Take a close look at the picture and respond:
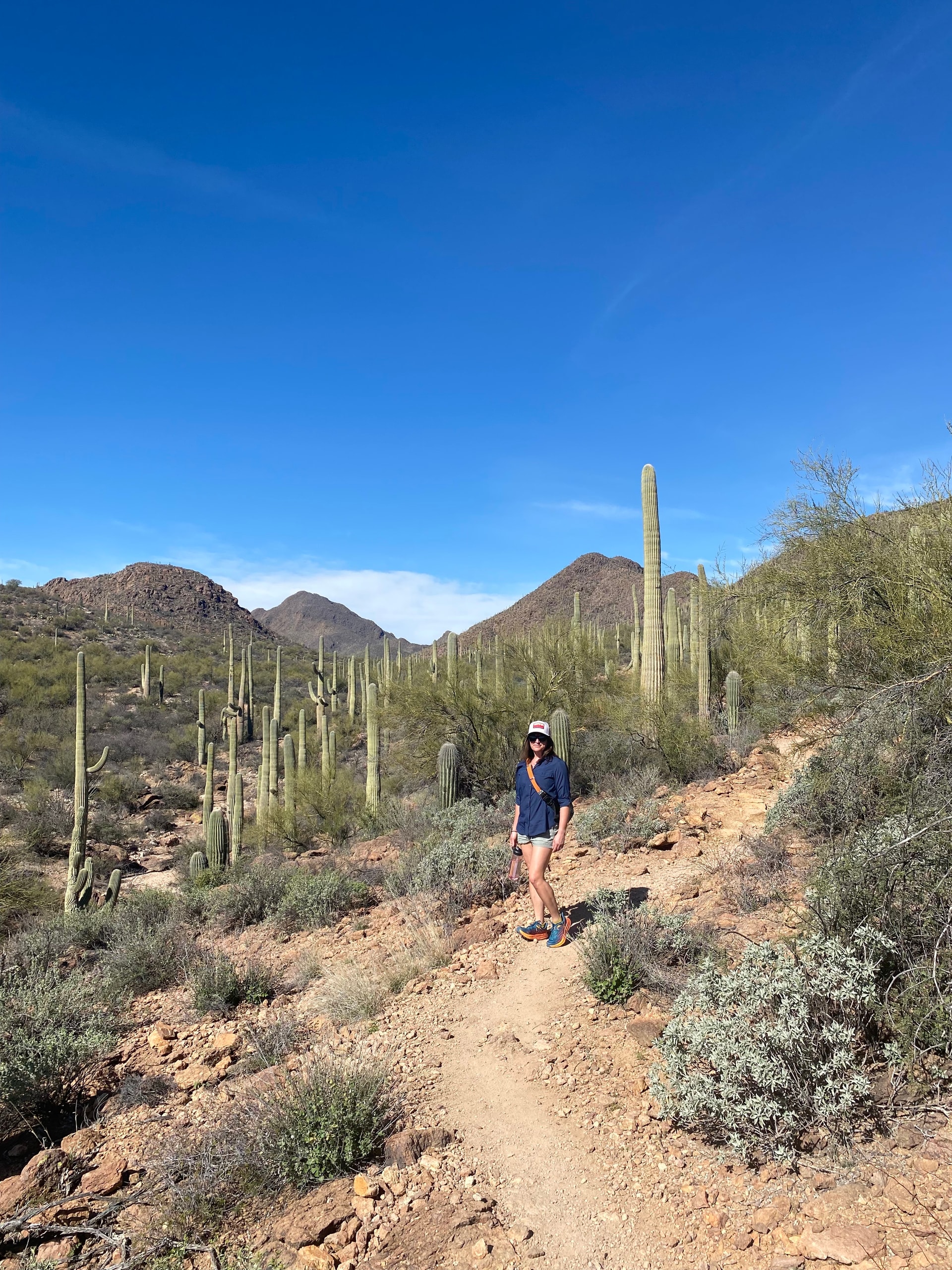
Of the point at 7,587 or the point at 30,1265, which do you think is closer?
the point at 30,1265

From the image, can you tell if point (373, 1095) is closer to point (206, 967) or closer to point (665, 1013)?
point (665, 1013)

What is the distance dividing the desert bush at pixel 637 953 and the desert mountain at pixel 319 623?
93918 millimetres

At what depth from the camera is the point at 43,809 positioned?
17.8 m

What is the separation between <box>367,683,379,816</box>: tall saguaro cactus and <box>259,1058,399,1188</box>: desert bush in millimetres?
10533

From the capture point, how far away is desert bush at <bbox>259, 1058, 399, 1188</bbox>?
360cm

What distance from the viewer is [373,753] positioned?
1552 cm

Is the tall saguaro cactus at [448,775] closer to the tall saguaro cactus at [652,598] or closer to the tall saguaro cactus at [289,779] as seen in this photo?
the tall saguaro cactus at [652,598]

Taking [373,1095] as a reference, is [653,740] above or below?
above

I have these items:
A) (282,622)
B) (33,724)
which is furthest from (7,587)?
(282,622)

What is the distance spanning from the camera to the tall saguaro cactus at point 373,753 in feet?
48.9

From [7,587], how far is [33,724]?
28.0m

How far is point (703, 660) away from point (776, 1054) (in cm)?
1246

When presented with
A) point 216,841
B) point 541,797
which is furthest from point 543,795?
point 216,841

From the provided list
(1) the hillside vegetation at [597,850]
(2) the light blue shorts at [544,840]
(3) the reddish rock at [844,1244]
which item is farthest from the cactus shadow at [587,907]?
(3) the reddish rock at [844,1244]
